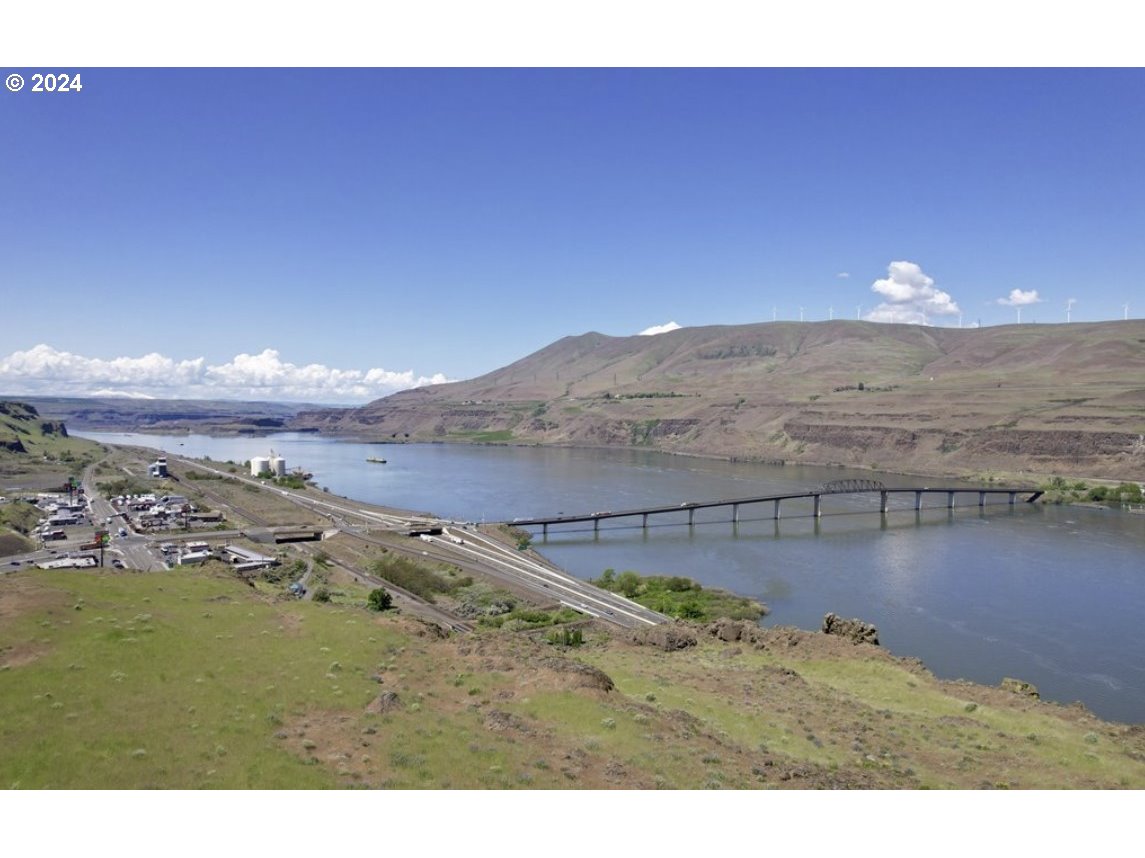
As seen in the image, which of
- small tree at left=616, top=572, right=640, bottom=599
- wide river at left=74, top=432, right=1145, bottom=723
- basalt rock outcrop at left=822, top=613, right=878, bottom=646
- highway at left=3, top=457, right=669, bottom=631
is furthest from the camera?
small tree at left=616, top=572, right=640, bottom=599

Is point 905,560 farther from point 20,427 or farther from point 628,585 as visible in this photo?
point 20,427

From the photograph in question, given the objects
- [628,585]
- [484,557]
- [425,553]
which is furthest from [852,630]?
[425,553]

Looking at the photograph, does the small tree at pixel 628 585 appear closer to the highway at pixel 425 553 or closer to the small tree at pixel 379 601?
the highway at pixel 425 553

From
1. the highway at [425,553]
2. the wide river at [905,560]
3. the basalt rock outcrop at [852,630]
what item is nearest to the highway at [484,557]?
the highway at [425,553]

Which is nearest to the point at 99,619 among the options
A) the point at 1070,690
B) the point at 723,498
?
the point at 1070,690

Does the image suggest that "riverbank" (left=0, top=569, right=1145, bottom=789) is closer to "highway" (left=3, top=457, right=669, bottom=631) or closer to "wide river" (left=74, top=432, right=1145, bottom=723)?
"wide river" (left=74, top=432, right=1145, bottom=723)

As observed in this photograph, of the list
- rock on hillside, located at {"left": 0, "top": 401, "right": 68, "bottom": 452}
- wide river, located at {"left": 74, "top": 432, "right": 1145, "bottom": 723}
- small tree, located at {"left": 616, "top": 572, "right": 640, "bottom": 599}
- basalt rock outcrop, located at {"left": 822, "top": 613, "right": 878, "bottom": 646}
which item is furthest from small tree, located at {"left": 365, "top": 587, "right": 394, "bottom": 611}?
rock on hillside, located at {"left": 0, "top": 401, "right": 68, "bottom": 452}

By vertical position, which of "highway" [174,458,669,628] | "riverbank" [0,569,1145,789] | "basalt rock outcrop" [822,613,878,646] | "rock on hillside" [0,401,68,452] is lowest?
"highway" [174,458,669,628]

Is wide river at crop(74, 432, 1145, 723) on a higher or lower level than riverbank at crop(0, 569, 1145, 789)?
lower
